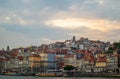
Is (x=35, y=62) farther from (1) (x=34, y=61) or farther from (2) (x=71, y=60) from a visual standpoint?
(2) (x=71, y=60)

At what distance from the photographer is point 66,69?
76312 millimetres

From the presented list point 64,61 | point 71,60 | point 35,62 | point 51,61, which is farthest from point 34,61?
point 71,60

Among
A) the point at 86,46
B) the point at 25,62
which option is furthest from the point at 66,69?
the point at 86,46

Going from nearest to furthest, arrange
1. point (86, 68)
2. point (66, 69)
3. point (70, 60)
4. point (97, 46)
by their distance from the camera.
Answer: point (66, 69) → point (86, 68) → point (70, 60) → point (97, 46)

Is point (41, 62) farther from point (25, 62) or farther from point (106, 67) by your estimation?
point (106, 67)

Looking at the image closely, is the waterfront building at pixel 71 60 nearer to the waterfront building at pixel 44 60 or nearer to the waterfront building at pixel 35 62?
the waterfront building at pixel 44 60

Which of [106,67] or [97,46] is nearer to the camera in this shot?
[106,67]

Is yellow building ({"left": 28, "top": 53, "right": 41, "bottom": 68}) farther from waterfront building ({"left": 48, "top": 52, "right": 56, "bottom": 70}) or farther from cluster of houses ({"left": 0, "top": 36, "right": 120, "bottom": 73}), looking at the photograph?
waterfront building ({"left": 48, "top": 52, "right": 56, "bottom": 70})

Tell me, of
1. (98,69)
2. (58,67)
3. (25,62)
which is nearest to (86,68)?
(98,69)

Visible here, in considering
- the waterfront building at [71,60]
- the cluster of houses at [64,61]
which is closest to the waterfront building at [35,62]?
the cluster of houses at [64,61]

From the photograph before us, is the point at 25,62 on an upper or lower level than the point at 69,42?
lower

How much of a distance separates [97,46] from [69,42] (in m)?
11.7

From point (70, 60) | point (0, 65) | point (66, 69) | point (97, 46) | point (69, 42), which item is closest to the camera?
point (66, 69)

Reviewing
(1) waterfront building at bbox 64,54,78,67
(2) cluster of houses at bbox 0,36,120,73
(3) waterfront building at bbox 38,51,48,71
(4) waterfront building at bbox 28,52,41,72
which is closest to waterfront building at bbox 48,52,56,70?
(2) cluster of houses at bbox 0,36,120,73
